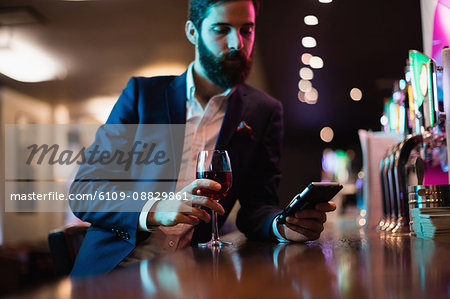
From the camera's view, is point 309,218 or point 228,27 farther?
point 228,27

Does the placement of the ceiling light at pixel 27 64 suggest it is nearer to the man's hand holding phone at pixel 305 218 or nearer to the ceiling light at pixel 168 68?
the ceiling light at pixel 168 68

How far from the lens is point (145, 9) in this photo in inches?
179

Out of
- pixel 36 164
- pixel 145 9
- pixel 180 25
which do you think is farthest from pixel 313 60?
pixel 36 164

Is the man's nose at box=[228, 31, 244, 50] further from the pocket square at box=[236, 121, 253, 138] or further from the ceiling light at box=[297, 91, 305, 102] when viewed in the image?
the ceiling light at box=[297, 91, 305, 102]

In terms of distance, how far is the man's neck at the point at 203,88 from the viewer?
1812 mm

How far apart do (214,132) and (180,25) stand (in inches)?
123

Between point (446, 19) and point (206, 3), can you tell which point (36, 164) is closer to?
point (206, 3)

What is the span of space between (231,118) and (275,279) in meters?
1.20

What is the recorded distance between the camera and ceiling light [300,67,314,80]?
19.2ft

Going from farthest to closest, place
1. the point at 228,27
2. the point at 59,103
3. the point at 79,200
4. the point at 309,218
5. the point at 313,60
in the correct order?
the point at 313,60 → the point at 59,103 → the point at 228,27 → the point at 79,200 → the point at 309,218

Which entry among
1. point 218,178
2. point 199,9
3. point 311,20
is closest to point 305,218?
point 218,178

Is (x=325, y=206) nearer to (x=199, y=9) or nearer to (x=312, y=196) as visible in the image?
(x=312, y=196)

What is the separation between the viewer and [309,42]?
4.88 meters

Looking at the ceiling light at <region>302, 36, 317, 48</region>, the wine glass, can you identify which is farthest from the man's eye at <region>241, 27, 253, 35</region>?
the ceiling light at <region>302, 36, 317, 48</region>
